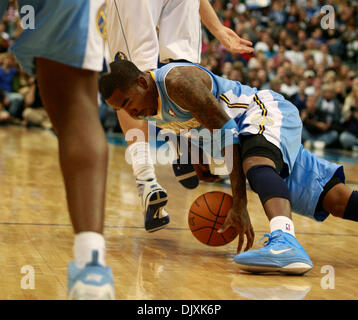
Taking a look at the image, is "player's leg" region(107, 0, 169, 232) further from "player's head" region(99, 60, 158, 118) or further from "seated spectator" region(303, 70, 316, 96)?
"seated spectator" region(303, 70, 316, 96)

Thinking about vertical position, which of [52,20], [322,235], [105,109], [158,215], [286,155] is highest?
[52,20]

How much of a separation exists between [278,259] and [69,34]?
134 cm

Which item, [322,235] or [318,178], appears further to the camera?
[322,235]

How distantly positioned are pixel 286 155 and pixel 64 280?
4.08 ft

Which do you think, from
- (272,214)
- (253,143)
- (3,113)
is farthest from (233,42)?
(3,113)

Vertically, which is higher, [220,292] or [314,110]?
[220,292]

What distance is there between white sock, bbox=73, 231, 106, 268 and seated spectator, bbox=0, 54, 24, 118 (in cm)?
1095

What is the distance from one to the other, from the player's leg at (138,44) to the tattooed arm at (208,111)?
2.38 feet

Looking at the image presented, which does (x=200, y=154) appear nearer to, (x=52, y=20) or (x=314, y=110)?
(x=52, y=20)

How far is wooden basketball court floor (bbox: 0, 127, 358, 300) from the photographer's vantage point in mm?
2184

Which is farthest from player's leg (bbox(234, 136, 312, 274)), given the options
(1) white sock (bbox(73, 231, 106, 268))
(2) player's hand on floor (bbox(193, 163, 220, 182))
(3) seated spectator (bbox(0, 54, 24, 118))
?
(3) seated spectator (bbox(0, 54, 24, 118))

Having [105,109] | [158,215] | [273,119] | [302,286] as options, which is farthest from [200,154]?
[105,109]

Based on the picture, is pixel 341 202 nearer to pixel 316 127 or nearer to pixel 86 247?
pixel 86 247

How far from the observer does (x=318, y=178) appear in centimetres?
294
